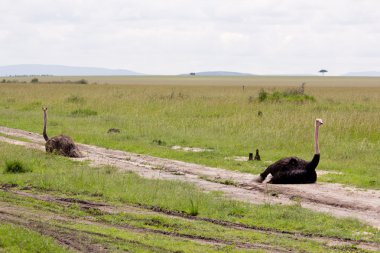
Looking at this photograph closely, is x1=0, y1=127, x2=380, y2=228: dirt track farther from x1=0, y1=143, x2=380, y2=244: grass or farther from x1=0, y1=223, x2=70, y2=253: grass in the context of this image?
x1=0, y1=223, x2=70, y2=253: grass

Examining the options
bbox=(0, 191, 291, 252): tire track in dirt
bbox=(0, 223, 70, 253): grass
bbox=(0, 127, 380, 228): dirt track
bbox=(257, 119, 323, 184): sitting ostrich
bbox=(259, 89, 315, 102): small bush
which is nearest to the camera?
bbox=(0, 223, 70, 253): grass

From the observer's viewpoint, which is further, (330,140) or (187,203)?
(330,140)

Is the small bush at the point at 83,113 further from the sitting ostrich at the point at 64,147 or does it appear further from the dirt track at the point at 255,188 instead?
the sitting ostrich at the point at 64,147

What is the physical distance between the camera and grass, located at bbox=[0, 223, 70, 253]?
868cm

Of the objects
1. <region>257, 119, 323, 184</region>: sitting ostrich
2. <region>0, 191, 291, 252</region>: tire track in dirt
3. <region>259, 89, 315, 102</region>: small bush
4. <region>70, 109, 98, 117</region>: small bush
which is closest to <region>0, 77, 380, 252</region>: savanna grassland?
<region>0, 191, 291, 252</region>: tire track in dirt

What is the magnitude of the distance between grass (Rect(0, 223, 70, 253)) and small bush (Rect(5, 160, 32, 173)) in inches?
252

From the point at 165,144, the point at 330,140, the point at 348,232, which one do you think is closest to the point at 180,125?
the point at 165,144

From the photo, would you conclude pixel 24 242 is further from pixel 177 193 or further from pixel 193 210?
pixel 177 193

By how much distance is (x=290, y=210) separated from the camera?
11.5 metres

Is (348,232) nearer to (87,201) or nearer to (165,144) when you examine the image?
(87,201)

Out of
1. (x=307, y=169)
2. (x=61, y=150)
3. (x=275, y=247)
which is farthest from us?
(x=61, y=150)

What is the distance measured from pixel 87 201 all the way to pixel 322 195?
441 centimetres

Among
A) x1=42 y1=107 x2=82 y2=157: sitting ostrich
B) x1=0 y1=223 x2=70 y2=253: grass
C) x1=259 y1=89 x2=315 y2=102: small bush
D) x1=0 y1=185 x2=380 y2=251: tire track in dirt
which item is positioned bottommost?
x1=0 y1=185 x2=380 y2=251: tire track in dirt

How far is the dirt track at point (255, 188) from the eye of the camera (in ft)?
39.5
